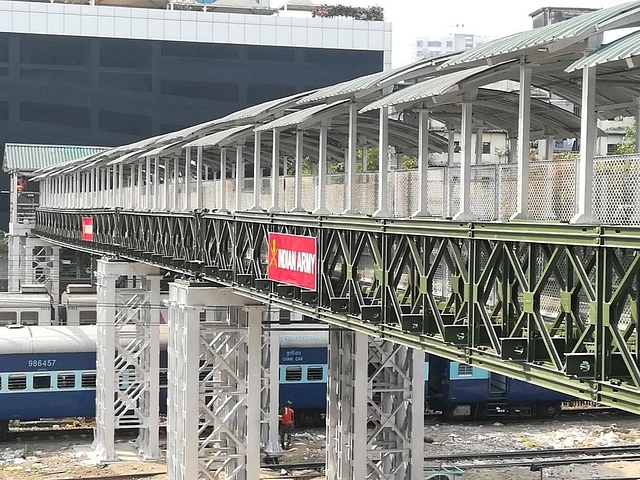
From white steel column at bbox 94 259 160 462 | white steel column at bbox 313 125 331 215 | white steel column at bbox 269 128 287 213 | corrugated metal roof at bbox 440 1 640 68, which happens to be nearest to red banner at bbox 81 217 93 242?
white steel column at bbox 94 259 160 462

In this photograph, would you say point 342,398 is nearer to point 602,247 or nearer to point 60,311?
point 602,247

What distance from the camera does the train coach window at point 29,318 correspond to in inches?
1640

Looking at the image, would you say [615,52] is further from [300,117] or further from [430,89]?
[300,117]

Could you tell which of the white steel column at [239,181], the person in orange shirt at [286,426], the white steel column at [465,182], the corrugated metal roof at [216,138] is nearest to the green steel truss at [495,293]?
the white steel column at [465,182]

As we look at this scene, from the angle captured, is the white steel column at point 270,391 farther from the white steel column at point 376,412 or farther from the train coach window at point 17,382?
the white steel column at point 376,412

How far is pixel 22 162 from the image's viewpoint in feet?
183

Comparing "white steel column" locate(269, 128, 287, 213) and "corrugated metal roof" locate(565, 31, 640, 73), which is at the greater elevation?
"corrugated metal roof" locate(565, 31, 640, 73)

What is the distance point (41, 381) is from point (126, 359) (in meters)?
2.94

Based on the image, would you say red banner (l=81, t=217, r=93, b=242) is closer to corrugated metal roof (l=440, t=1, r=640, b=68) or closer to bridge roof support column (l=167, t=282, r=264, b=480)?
bridge roof support column (l=167, t=282, r=264, b=480)

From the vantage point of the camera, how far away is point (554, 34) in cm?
1040

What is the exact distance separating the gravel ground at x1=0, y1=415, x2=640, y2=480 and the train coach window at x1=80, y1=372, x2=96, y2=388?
1779 mm

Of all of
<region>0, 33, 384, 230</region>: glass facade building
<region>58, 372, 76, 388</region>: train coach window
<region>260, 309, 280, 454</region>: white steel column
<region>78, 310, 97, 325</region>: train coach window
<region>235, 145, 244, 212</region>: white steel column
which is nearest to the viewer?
<region>235, 145, 244, 212</region>: white steel column

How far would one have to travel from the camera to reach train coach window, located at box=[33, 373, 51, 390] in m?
31.5

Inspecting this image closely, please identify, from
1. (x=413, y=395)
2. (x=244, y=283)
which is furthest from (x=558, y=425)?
(x=244, y=283)
